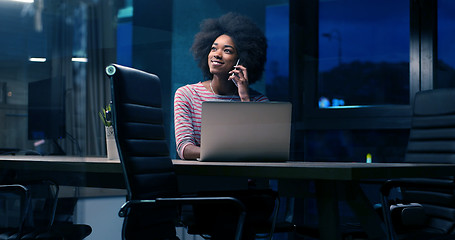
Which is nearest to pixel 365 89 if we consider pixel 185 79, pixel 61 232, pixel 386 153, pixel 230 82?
pixel 386 153

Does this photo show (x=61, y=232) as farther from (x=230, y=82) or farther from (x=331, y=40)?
(x=331, y=40)

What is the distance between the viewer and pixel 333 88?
14.8ft

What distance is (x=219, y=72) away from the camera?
9.75 ft

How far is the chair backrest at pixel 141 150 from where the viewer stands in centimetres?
172

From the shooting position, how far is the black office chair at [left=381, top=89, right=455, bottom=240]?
7.39ft

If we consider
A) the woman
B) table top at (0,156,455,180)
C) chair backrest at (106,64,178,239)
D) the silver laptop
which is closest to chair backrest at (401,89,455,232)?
table top at (0,156,455,180)

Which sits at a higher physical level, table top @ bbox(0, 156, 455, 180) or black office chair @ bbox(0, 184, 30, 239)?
table top @ bbox(0, 156, 455, 180)

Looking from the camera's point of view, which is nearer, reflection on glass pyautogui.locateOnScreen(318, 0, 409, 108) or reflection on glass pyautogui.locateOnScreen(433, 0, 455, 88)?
reflection on glass pyautogui.locateOnScreen(433, 0, 455, 88)

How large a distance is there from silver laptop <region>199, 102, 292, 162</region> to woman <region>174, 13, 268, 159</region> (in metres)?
0.36

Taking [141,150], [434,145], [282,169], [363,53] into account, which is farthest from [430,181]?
[363,53]

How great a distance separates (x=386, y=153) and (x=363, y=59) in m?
0.85

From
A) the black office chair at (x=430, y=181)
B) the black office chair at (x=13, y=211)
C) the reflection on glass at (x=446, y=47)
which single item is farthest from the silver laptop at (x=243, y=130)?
the reflection on glass at (x=446, y=47)

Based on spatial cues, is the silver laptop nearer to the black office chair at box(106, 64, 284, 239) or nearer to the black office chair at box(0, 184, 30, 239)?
the black office chair at box(106, 64, 284, 239)

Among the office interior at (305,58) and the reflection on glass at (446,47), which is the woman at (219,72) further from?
the reflection on glass at (446,47)
